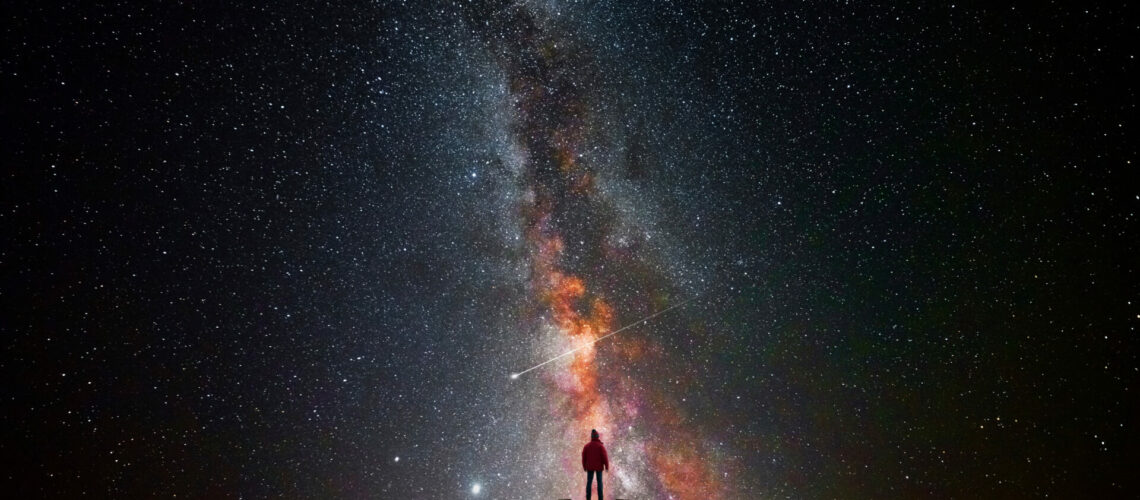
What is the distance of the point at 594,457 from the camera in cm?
988

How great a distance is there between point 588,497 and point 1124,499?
20.5 metres

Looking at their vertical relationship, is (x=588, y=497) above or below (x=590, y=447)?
below

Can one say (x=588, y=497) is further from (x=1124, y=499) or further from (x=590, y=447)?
(x=1124, y=499)

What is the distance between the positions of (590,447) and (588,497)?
1.99 feet

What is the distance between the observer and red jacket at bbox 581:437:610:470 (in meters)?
9.85

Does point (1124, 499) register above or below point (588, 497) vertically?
above

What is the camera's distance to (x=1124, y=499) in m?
23.2

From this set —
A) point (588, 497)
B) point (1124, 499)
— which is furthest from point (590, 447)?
point (1124, 499)

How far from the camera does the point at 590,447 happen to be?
9.95m

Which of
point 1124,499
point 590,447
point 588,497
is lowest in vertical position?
point 588,497

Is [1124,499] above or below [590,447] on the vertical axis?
above

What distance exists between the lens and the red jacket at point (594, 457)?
9852 millimetres

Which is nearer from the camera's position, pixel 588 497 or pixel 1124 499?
pixel 588 497

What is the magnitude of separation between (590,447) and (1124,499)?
66.6 ft
